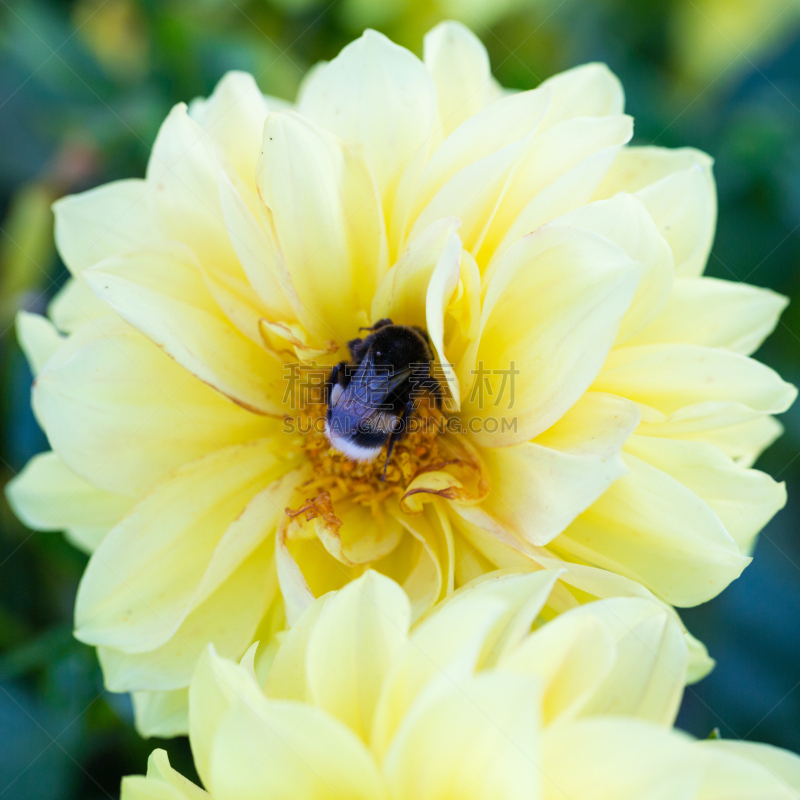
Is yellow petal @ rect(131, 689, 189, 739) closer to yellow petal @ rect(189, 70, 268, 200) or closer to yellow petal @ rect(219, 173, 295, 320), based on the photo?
yellow petal @ rect(219, 173, 295, 320)

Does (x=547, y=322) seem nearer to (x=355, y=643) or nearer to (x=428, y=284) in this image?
(x=428, y=284)

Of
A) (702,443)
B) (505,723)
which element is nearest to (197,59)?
(702,443)

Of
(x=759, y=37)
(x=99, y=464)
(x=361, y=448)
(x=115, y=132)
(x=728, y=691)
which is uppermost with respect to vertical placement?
(x=115, y=132)

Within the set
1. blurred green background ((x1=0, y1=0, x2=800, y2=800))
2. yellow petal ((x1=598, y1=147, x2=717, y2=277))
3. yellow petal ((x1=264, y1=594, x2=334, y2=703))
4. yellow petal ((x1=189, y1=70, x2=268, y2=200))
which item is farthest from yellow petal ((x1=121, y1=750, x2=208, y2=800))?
yellow petal ((x1=598, y1=147, x2=717, y2=277))

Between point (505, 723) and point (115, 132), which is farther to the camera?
point (115, 132)

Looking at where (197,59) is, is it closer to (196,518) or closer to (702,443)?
(196,518)
